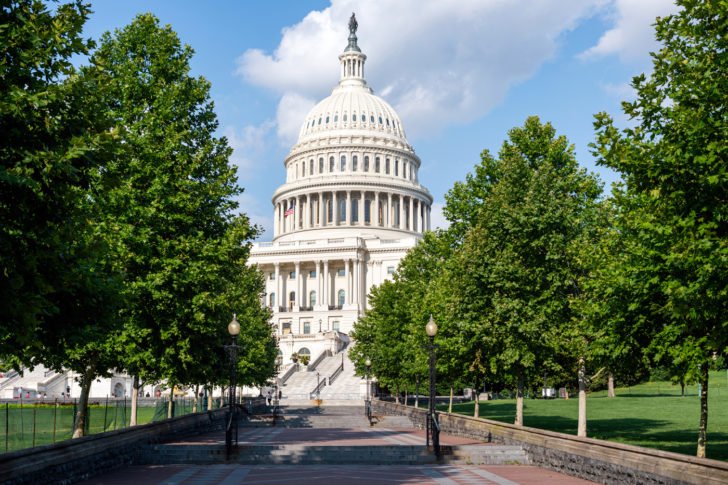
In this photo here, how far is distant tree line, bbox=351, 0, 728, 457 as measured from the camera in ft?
47.5

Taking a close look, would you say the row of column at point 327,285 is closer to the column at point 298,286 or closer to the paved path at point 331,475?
the column at point 298,286

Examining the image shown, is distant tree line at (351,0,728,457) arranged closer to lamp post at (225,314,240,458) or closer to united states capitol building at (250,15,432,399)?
lamp post at (225,314,240,458)

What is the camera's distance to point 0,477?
12344 millimetres

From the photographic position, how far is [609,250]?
2120 cm

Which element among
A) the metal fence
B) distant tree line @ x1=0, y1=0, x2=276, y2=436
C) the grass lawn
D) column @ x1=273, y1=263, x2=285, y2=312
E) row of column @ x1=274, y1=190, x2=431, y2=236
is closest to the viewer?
distant tree line @ x1=0, y1=0, x2=276, y2=436

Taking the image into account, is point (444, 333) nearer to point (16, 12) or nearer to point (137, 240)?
point (137, 240)

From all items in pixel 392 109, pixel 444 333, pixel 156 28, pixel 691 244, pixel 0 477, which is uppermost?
pixel 392 109

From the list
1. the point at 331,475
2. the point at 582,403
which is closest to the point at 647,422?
the point at 582,403

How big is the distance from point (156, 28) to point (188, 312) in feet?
37.1

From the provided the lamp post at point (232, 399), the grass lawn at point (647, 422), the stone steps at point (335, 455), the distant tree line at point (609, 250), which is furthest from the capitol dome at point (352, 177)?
the stone steps at point (335, 455)

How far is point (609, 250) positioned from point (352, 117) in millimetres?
127457

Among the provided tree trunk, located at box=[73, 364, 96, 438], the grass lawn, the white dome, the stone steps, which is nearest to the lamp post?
the stone steps

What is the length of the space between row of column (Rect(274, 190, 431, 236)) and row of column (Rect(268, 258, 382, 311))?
14.6 m

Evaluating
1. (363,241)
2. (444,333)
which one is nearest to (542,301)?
(444,333)
